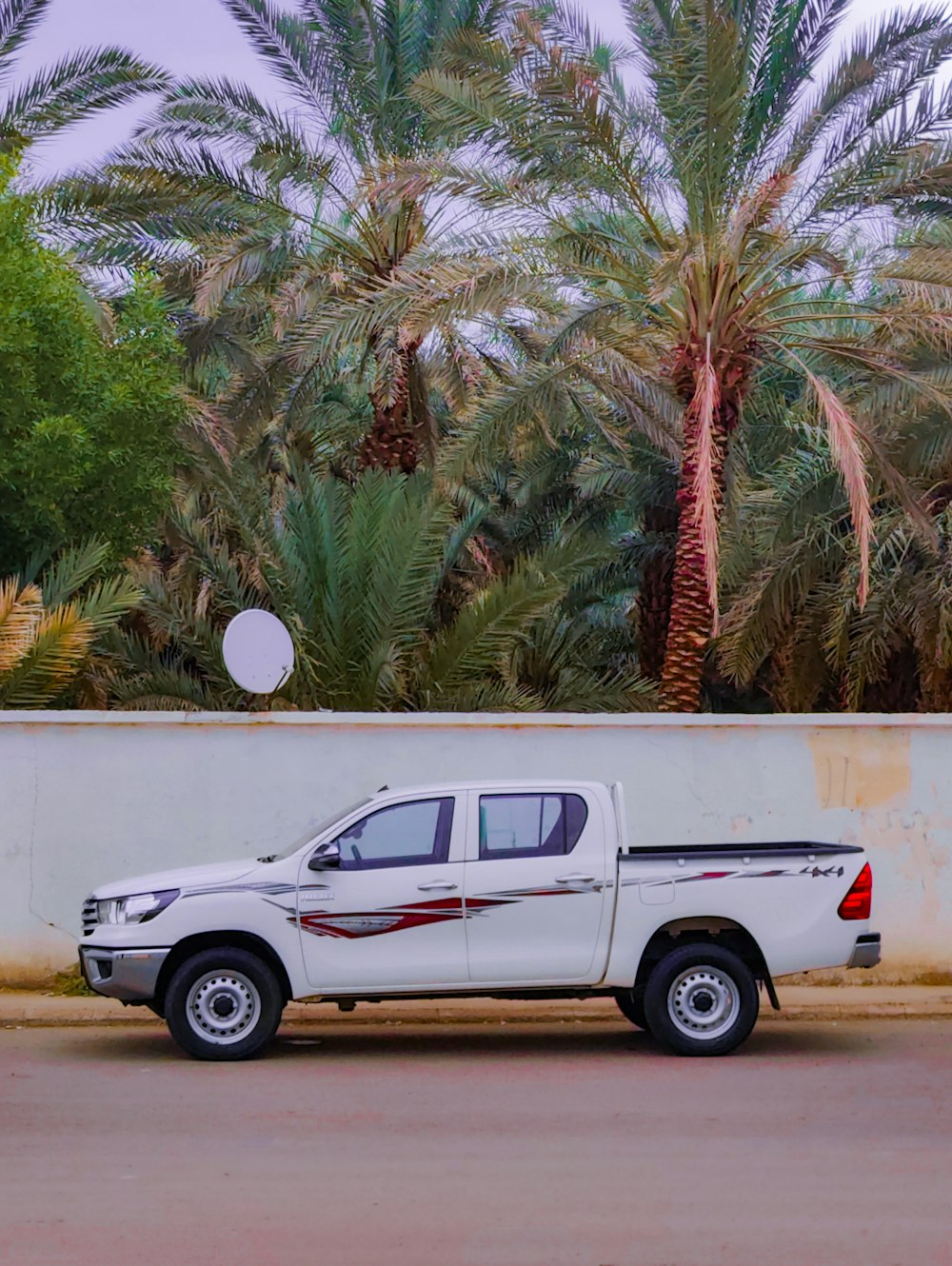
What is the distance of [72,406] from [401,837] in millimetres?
9478

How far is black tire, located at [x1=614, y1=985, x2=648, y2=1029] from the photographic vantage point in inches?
435

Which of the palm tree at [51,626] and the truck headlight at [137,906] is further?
the palm tree at [51,626]

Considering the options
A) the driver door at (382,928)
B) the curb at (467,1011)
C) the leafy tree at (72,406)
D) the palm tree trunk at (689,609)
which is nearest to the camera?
the driver door at (382,928)

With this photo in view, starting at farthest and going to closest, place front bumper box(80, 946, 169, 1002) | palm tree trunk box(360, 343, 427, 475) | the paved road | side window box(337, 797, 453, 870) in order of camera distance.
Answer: palm tree trunk box(360, 343, 427, 475), side window box(337, 797, 453, 870), front bumper box(80, 946, 169, 1002), the paved road

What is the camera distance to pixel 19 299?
692 inches

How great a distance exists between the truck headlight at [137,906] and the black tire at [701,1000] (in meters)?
3.18

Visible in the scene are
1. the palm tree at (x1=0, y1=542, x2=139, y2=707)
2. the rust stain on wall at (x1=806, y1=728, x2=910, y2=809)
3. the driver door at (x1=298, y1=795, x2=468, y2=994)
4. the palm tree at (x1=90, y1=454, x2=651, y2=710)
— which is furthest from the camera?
the palm tree at (x1=90, y1=454, x2=651, y2=710)

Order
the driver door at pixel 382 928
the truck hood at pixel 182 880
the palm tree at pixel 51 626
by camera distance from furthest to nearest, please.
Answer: the palm tree at pixel 51 626 → the truck hood at pixel 182 880 → the driver door at pixel 382 928

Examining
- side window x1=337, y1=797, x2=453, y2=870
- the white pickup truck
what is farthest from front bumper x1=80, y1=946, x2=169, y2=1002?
side window x1=337, y1=797, x2=453, y2=870

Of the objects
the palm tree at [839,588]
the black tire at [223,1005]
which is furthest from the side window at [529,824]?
the palm tree at [839,588]

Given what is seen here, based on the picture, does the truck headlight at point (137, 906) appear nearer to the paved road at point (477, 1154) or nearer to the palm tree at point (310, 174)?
the paved road at point (477, 1154)

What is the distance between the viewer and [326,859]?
10609mm

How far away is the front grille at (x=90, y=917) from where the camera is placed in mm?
10875

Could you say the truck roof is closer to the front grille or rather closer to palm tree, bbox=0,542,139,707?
the front grille
